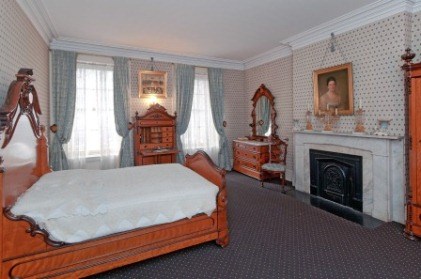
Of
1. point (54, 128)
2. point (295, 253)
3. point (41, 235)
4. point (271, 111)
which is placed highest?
point (271, 111)

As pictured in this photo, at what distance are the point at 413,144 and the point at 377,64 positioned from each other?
58.9 inches

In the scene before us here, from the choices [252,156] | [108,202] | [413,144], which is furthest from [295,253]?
[252,156]

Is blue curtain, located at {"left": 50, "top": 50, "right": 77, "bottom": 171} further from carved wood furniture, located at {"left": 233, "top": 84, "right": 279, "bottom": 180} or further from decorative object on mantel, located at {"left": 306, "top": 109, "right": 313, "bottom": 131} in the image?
decorative object on mantel, located at {"left": 306, "top": 109, "right": 313, "bottom": 131}

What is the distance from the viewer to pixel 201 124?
700 centimetres

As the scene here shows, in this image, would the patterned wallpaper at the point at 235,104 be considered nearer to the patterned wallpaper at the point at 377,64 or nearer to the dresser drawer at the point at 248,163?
the dresser drawer at the point at 248,163

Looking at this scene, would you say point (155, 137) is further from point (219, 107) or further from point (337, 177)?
point (337, 177)

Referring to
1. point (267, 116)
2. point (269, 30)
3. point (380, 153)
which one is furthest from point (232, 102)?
point (380, 153)

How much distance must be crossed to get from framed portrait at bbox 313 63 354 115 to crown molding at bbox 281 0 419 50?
0.66 m

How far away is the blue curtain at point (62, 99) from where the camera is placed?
522 centimetres

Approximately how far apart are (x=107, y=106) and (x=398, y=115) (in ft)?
18.2

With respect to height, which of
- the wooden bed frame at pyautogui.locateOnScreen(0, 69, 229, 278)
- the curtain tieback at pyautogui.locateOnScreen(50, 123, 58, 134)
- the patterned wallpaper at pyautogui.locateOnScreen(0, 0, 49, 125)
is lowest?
the wooden bed frame at pyautogui.locateOnScreen(0, 69, 229, 278)

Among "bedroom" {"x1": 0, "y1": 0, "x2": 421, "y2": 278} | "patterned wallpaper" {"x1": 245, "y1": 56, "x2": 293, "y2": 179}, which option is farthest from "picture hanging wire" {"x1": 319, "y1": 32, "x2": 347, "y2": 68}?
"patterned wallpaper" {"x1": 245, "y1": 56, "x2": 293, "y2": 179}

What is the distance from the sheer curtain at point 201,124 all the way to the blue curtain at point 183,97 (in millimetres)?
205

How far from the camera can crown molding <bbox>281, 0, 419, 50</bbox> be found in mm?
3667
